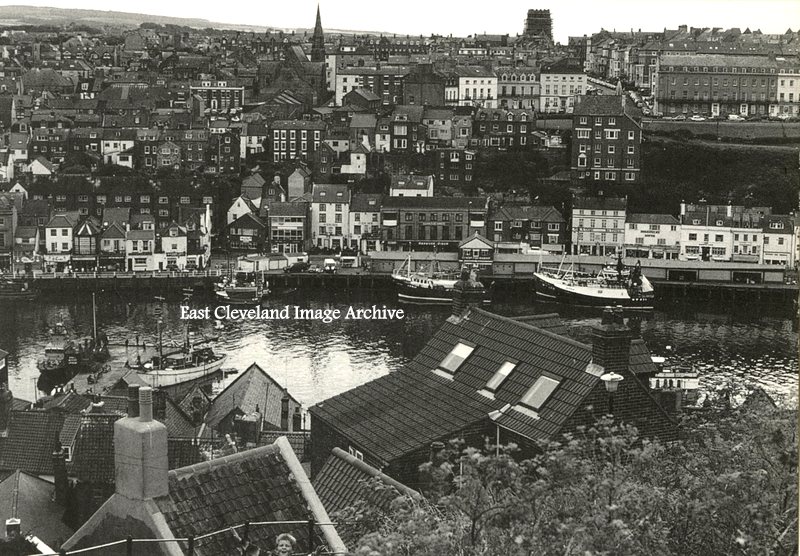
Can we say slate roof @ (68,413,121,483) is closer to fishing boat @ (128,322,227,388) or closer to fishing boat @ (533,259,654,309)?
fishing boat @ (128,322,227,388)

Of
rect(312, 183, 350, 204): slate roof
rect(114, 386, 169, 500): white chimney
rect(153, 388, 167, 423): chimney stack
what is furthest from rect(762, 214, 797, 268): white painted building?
rect(114, 386, 169, 500): white chimney

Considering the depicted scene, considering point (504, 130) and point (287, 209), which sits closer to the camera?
point (287, 209)

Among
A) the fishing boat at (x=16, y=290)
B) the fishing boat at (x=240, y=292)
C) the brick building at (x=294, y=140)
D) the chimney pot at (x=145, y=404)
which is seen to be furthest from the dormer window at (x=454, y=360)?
the brick building at (x=294, y=140)

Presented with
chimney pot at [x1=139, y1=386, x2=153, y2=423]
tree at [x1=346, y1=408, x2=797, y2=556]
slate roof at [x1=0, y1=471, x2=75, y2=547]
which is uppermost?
chimney pot at [x1=139, y1=386, x2=153, y2=423]

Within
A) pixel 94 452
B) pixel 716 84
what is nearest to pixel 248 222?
pixel 716 84

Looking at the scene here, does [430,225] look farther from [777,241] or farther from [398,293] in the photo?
[777,241]

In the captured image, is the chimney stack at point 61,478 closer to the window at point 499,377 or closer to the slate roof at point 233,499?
the window at point 499,377
